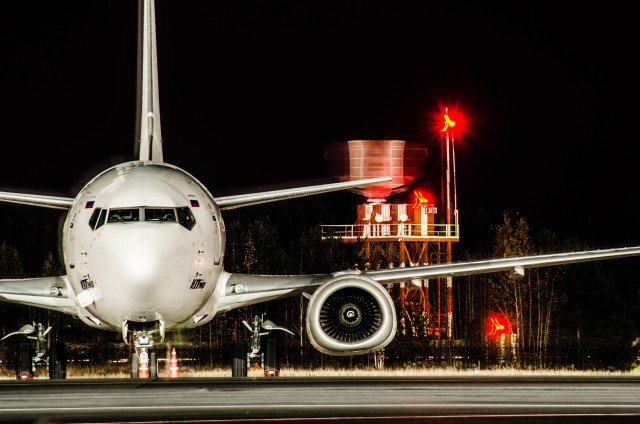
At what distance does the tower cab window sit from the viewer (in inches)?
998

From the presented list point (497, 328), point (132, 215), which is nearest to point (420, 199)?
point (497, 328)

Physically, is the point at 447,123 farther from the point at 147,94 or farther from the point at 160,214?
the point at 160,214

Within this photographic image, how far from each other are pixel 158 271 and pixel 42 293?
17.4 ft

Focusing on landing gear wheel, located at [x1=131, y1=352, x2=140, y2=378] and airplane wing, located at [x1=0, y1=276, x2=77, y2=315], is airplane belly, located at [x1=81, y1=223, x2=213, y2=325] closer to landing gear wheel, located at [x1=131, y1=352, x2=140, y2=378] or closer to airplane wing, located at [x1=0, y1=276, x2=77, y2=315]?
airplane wing, located at [x1=0, y1=276, x2=77, y2=315]

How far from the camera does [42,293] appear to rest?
29.0 meters

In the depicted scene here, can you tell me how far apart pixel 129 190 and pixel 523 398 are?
9.60 metres

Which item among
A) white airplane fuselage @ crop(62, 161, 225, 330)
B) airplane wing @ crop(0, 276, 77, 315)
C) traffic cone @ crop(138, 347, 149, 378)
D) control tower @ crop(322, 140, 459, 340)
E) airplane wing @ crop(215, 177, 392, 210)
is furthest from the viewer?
control tower @ crop(322, 140, 459, 340)

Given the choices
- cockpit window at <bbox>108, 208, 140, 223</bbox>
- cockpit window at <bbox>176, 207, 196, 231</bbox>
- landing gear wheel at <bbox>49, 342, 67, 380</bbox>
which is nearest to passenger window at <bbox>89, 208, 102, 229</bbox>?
cockpit window at <bbox>108, 208, 140, 223</bbox>

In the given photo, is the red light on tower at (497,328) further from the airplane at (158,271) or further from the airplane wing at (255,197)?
the airplane wing at (255,197)

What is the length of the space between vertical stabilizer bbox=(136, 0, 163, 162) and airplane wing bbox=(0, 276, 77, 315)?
3958 millimetres

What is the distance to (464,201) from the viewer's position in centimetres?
12556

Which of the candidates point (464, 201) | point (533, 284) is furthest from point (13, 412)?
point (464, 201)

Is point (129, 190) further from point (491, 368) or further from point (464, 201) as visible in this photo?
point (464, 201)

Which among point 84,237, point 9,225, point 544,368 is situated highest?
point 9,225
